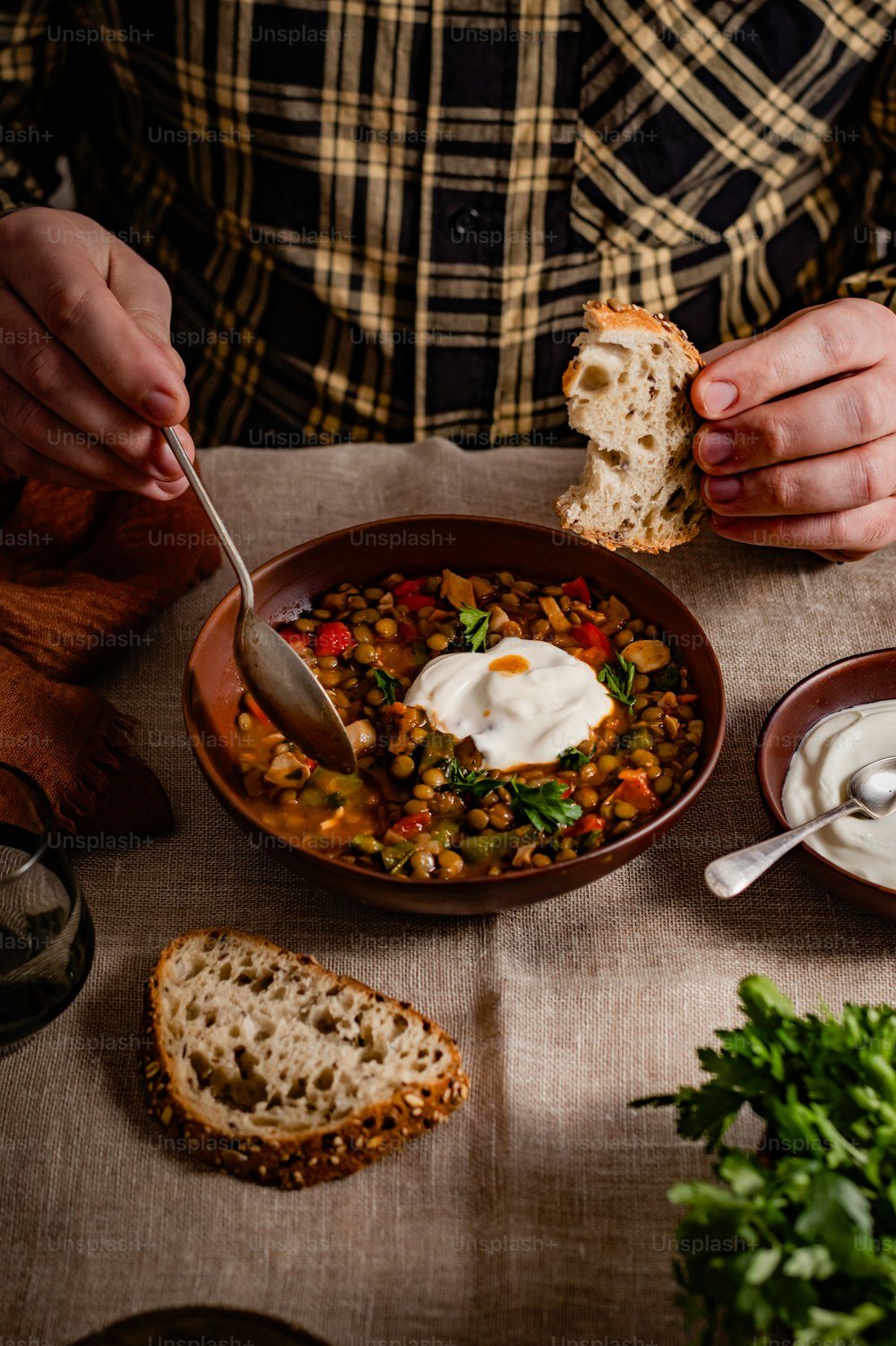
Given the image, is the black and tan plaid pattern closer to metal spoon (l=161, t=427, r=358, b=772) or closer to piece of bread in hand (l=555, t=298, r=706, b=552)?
piece of bread in hand (l=555, t=298, r=706, b=552)

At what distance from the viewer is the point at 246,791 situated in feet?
7.55

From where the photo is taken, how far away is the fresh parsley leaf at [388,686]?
2477 mm

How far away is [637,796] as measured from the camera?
2.24m

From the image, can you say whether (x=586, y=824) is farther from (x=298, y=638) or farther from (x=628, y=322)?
(x=628, y=322)

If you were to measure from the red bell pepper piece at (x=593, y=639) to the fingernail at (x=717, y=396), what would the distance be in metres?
0.54

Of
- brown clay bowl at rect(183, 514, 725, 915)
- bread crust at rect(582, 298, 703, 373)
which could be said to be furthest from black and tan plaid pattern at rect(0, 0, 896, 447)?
brown clay bowl at rect(183, 514, 725, 915)

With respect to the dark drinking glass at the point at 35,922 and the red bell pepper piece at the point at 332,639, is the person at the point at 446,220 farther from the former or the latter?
the dark drinking glass at the point at 35,922

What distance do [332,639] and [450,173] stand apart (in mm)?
1537

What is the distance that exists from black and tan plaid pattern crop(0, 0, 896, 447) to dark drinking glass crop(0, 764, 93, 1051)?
2.05 m

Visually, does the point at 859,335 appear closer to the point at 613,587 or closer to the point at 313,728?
the point at 613,587

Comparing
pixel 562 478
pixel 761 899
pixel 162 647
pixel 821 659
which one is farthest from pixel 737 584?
pixel 162 647

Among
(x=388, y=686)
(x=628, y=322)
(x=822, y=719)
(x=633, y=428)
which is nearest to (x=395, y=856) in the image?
(x=388, y=686)

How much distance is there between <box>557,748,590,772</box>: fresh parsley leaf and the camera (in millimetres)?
2287

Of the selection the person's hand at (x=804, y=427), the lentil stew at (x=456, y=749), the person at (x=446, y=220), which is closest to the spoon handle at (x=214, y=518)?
the person at (x=446, y=220)
